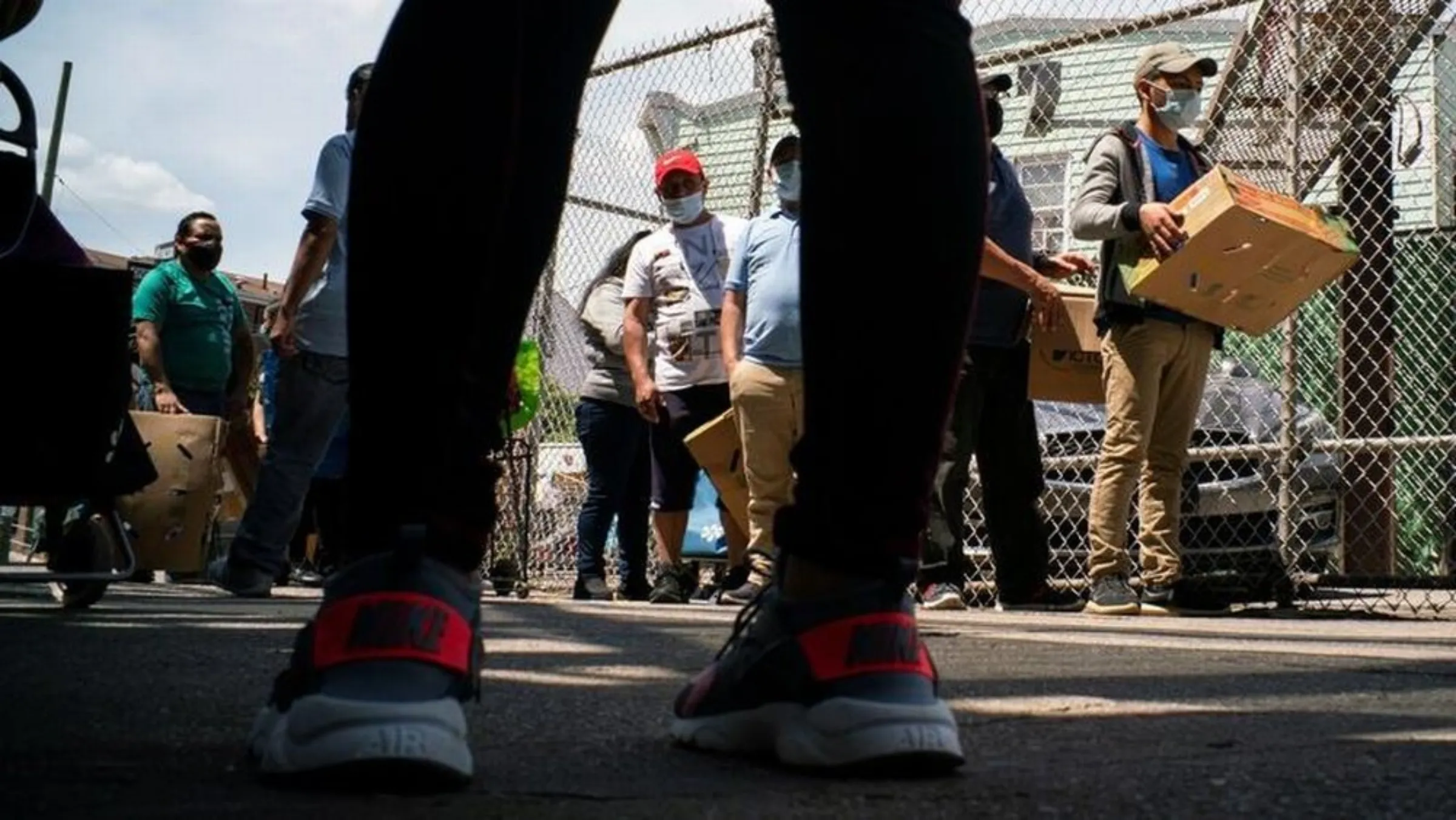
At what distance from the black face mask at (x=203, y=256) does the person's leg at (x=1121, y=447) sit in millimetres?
3856

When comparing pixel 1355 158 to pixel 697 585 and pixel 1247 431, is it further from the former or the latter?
pixel 697 585

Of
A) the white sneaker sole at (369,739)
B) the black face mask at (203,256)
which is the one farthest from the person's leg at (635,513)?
the white sneaker sole at (369,739)

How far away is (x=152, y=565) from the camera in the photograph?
5.88m

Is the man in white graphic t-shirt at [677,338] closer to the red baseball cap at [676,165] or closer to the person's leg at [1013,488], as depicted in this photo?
the red baseball cap at [676,165]

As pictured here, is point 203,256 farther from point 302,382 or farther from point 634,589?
point 634,589

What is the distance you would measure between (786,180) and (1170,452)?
1707mm

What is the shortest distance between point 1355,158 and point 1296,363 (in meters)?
1.01

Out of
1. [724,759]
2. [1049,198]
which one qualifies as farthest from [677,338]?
[724,759]

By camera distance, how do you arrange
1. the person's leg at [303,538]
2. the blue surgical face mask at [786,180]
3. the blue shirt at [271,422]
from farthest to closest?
the person's leg at [303,538]
the blue shirt at [271,422]
the blue surgical face mask at [786,180]

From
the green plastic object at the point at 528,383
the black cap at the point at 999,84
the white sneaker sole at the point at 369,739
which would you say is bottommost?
the white sneaker sole at the point at 369,739

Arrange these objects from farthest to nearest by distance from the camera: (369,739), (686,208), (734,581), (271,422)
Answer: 1. (271,422)
2. (686,208)
3. (734,581)
4. (369,739)

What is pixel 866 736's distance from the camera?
1466 mm

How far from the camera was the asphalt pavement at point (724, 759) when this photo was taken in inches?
51.2

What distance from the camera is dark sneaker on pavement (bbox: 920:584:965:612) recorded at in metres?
6.16
